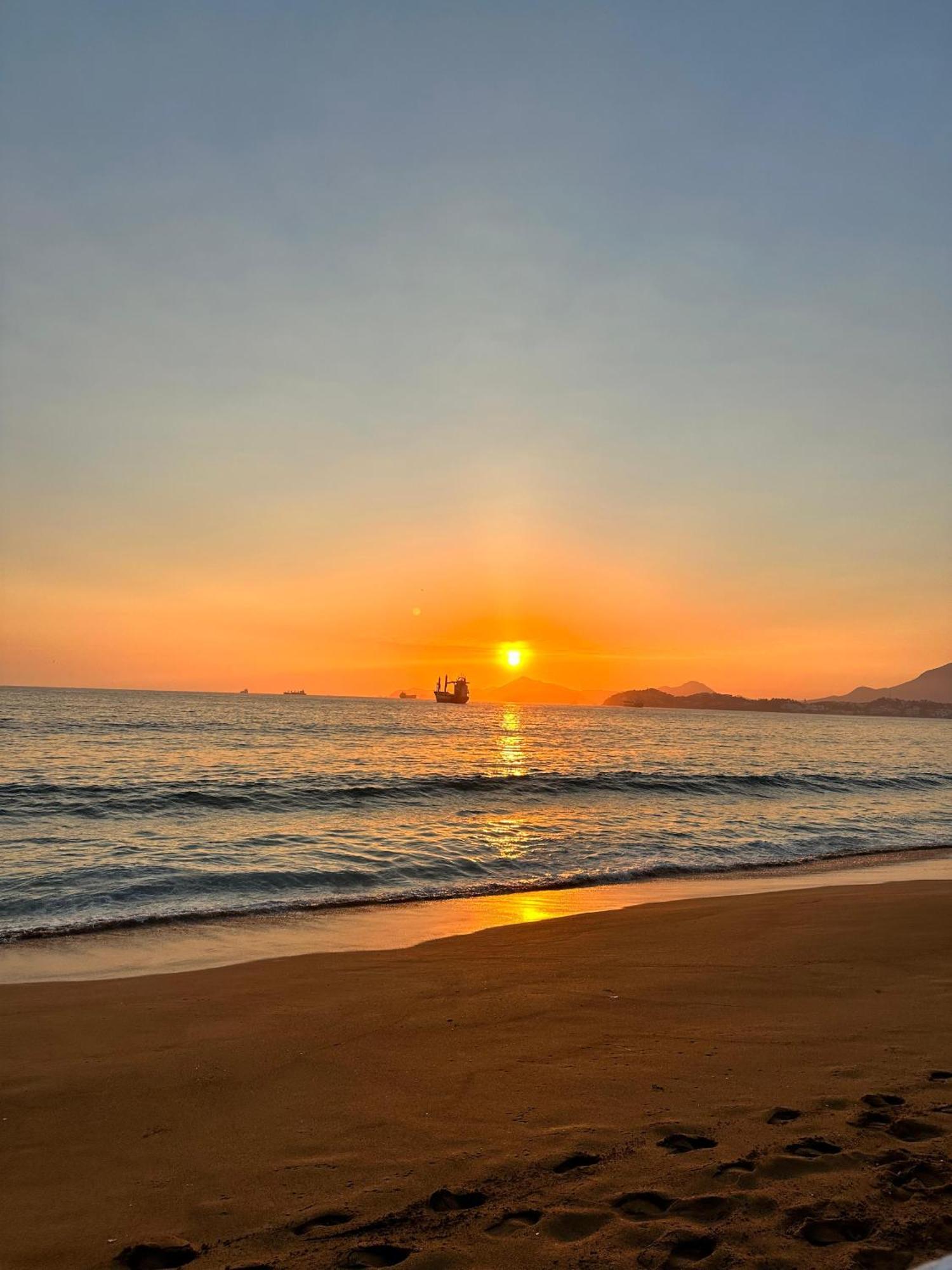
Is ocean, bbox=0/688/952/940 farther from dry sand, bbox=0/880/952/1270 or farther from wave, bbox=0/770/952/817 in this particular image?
dry sand, bbox=0/880/952/1270

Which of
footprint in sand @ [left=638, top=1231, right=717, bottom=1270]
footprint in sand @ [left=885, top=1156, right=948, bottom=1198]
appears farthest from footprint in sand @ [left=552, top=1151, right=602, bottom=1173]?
footprint in sand @ [left=885, top=1156, right=948, bottom=1198]

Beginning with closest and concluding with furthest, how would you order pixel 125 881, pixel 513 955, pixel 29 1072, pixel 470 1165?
pixel 470 1165
pixel 29 1072
pixel 513 955
pixel 125 881

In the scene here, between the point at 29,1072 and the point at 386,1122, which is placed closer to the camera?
the point at 386,1122

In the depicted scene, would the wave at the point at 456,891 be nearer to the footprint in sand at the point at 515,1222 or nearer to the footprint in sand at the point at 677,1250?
the footprint in sand at the point at 515,1222

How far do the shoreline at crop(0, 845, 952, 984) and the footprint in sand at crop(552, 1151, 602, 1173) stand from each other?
5495 millimetres

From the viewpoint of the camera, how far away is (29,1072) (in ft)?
18.4

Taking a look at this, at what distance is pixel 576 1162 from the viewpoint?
4.09 metres

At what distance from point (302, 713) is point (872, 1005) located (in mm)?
100420

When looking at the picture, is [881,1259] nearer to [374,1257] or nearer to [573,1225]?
[573,1225]

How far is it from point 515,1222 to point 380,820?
17.9 m

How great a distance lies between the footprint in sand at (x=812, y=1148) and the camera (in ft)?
13.4

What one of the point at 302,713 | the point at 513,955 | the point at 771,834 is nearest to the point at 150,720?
the point at 302,713

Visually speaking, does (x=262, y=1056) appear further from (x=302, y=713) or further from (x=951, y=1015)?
(x=302, y=713)

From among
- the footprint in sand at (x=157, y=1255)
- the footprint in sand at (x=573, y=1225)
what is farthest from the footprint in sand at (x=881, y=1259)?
the footprint in sand at (x=157, y=1255)
